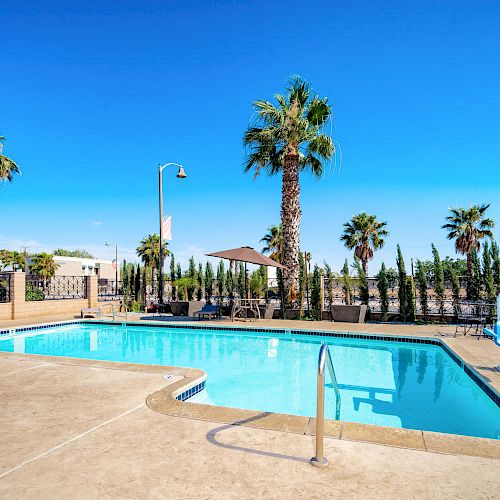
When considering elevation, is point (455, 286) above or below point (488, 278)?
below

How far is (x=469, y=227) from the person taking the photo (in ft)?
81.7

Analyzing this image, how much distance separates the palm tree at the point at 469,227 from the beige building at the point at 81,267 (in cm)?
4660

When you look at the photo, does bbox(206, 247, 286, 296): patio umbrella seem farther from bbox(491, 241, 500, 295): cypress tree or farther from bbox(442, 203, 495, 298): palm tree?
bbox(442, 203, 495, 298): palm tree

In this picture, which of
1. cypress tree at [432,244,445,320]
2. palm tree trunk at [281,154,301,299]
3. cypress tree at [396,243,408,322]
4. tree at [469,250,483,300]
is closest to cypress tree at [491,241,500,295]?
tree at [469,250,483,300]

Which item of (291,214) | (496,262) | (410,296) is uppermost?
(291,214)

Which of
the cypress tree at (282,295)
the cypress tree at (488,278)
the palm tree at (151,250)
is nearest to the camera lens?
the cypress tree at (488,278)

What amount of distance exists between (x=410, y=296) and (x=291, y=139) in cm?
767

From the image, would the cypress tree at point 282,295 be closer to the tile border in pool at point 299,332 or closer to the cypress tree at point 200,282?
the tile border in pool at point 299,332

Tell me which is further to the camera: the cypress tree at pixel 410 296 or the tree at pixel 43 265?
the tree at pixel 43 265

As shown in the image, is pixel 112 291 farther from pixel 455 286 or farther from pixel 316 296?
pixel 455 286

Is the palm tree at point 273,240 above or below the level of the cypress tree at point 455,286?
above

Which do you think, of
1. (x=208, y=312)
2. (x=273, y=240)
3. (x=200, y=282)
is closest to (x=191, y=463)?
(x=208, y=312)

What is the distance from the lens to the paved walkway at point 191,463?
233cm

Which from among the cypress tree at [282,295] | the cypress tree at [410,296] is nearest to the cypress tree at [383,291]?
the cypress tree at [410,296]
